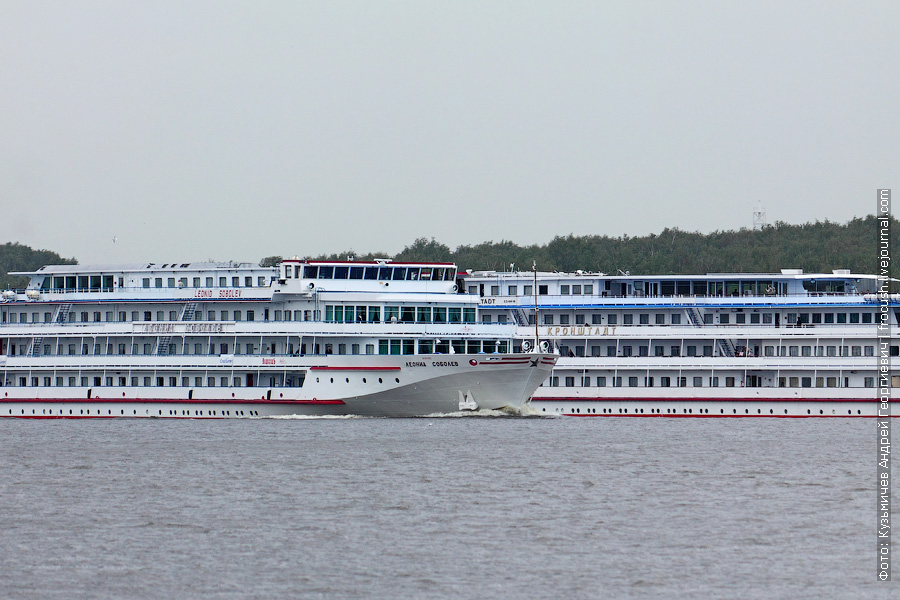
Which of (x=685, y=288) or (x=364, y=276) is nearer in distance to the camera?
(x=364, y=276)

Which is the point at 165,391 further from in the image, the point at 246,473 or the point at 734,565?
the point at 734,565

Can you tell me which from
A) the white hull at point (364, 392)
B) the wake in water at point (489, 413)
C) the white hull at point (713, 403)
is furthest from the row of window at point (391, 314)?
the white hull at point (713, 403)

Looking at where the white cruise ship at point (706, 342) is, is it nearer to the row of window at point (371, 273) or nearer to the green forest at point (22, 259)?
the row of window at point (371, 273)

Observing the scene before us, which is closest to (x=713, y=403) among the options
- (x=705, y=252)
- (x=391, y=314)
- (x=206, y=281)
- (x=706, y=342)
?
(x=706, y=342)

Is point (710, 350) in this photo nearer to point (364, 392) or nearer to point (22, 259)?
point (364, 392)

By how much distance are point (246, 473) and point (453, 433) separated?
16.2 m

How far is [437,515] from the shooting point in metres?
39.8

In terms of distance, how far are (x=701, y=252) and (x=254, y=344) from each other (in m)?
84.9

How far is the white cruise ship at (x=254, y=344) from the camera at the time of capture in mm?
70000

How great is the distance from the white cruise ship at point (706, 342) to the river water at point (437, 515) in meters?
11.9

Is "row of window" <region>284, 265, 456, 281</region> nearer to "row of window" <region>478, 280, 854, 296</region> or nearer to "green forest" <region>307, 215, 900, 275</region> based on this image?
"row of window" <region>478, 280, 854, 296</region>

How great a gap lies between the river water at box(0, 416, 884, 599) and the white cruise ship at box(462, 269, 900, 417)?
39.2 ft

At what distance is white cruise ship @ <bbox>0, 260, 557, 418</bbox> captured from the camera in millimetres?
70000

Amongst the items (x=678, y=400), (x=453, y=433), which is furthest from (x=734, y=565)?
(x=678, y=400)
